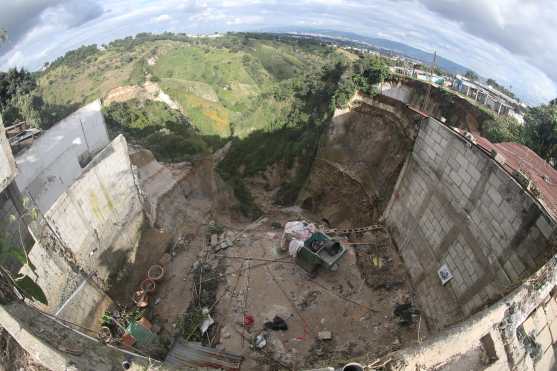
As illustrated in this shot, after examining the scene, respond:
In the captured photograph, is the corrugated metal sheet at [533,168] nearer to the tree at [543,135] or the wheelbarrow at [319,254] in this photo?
the tree at [543,135]

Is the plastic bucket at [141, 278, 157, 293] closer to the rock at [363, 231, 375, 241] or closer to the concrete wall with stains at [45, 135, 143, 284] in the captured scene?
the concrete wall with stains at [45, 135, 143, 284]

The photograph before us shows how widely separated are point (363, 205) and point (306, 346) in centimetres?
1128

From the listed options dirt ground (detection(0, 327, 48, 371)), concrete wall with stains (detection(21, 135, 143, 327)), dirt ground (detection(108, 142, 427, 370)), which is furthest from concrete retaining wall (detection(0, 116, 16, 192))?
dirt ground (detection(108, 142, 427, 370))

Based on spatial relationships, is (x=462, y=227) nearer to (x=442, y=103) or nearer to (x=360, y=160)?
(x=360, y=160)

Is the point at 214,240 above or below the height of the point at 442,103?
below

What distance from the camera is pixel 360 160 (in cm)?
2502

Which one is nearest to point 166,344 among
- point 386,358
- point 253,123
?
point 386,358

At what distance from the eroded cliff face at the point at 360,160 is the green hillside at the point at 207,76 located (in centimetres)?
1206

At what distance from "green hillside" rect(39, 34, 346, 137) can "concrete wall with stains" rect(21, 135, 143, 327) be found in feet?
71.8

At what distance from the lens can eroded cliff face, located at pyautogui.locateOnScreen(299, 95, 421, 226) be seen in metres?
21.7

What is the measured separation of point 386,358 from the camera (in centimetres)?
660

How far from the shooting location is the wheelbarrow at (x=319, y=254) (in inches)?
680

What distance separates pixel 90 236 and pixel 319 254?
1100cm

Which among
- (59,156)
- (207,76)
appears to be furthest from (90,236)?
(207,76)
